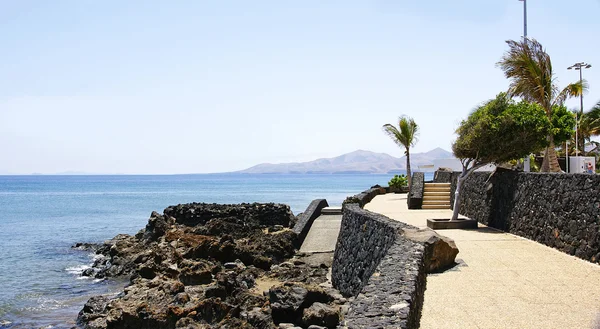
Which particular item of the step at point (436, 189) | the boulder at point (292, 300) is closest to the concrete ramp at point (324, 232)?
the step at point (436, 189)

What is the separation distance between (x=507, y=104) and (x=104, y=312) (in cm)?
1071

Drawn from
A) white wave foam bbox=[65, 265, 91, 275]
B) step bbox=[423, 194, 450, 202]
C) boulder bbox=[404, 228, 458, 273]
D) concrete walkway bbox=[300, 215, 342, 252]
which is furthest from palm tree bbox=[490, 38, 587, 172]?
white wave foam bbox=[65, 265, 91, 275]

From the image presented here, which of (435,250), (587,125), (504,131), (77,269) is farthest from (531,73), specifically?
(587,125)

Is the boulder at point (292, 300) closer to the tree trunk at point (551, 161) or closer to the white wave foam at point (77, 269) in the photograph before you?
the white wave foam at point (77, 269)

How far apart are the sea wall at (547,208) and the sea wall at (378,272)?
3.15 meters

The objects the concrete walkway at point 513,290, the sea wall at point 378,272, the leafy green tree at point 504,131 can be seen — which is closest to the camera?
the sea wall at point 378,272

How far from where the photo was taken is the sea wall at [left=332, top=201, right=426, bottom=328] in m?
5.65

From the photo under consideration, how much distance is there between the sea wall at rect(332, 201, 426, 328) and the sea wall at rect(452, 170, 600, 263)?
3152mm

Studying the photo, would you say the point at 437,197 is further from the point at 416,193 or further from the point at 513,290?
the point at 513,290

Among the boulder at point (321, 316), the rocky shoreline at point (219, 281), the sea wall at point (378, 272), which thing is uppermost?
the sea wall at point (378, 272)

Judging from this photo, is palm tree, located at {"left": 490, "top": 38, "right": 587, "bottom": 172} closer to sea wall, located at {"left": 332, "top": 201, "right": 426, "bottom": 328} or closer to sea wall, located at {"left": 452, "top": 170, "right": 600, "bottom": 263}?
sea wall, located at {"left": 452, "top": 170, "right": 600, "bottom": 263}

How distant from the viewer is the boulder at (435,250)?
30.0 feet

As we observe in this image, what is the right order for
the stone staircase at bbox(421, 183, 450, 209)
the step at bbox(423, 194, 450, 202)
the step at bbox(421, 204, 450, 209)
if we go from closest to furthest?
1. the step at bbox(421, 204, 450, 209)
2. the stone staircase at bbox(421, 183, 450, 209)
3. the step at bbox(423, 194, 450, 202)

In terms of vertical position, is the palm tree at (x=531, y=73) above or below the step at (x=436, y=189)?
above
